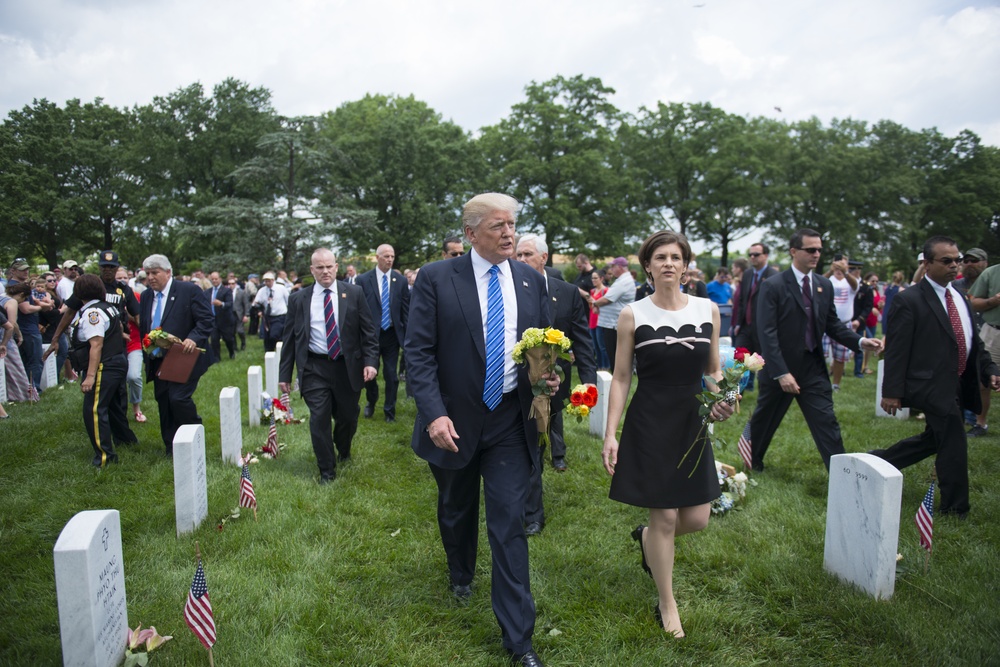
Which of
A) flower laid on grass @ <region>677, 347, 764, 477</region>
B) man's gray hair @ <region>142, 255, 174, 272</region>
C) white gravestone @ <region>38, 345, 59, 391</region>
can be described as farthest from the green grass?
white gravestone @ <region>38, 345, 59, 391</region>

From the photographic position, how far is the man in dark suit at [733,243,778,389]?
8.94 metres

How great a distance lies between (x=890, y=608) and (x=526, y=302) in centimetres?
273

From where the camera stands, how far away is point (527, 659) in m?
3.24

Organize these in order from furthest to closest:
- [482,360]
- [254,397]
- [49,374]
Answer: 1. [49,374]
2. [254,397]
3. [482,360]

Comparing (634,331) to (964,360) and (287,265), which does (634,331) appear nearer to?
(964,360)

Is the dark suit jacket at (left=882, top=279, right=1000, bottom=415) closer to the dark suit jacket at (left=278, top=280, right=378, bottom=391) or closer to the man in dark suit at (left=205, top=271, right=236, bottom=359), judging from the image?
Answer: the dark suit jacket at (left=278, top=280, right=378, bottom=391)

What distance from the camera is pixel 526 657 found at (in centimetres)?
325

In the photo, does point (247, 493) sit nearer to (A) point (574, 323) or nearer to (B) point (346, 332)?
(B) point (346, 332)

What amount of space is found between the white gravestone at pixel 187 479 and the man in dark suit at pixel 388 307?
151 inches

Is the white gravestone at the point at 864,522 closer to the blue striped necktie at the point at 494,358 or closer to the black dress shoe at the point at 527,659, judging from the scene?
the black dress shoe at the point at 527,659

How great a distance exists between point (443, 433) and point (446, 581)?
1.53 meters

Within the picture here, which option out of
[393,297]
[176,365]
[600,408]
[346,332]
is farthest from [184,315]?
[600,408]

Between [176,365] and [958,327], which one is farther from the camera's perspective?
[176,365]

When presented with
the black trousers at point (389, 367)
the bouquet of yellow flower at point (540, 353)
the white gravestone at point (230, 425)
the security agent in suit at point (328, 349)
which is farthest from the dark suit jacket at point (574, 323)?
the black trousers at point (389, 367)
